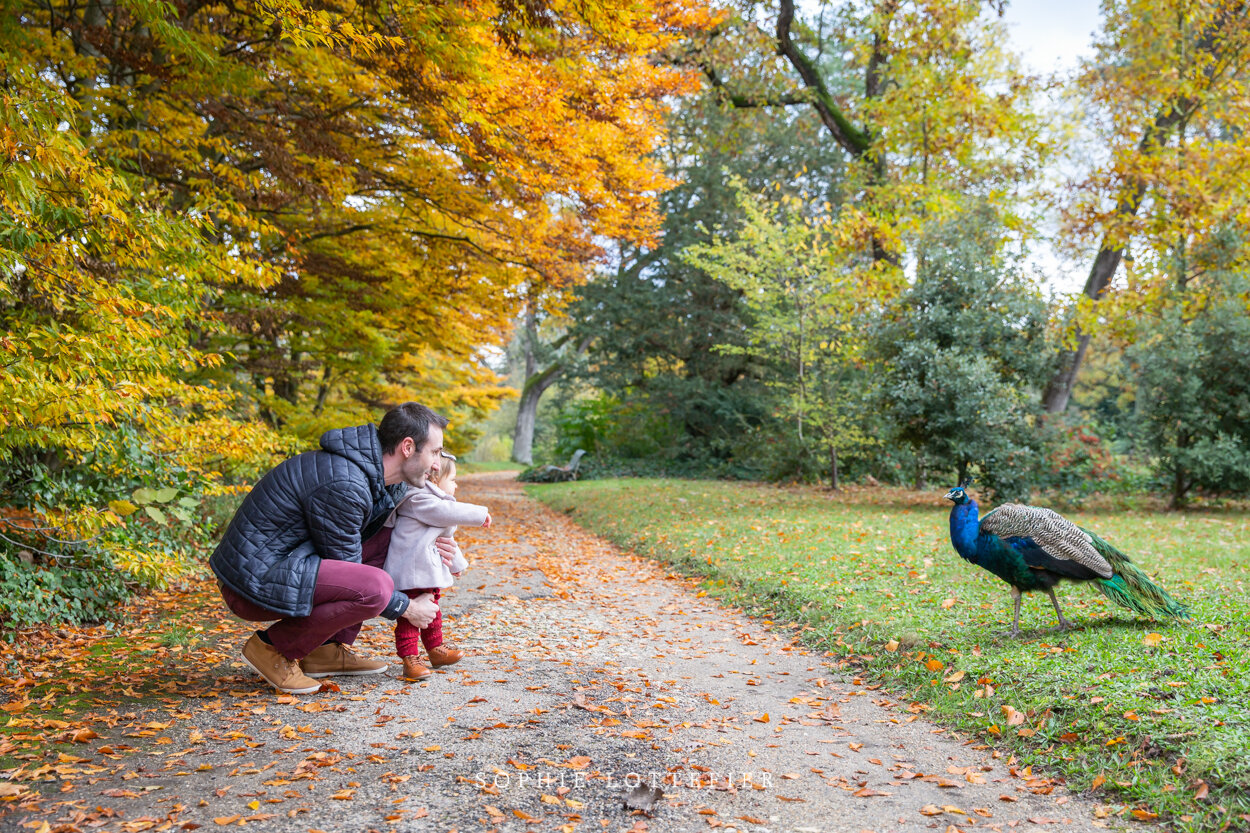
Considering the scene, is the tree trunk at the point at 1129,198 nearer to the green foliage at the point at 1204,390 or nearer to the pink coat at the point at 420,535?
the green foliage at the point at 1204,390

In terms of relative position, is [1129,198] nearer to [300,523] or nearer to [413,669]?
[413,669]

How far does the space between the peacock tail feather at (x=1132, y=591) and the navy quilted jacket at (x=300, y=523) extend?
4.14 m

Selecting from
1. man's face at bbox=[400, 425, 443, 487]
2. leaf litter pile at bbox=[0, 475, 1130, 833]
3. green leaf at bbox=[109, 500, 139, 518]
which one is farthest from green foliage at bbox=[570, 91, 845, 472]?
man's face at bbox=[400, 425, 443, 487]

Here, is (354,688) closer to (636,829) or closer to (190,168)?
(636,829)

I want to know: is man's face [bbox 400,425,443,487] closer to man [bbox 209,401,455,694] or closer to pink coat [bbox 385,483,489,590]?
man [bbox 209,401,455,694]

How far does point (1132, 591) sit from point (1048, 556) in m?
0.63

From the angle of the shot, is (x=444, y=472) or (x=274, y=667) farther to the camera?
(x=444, y=472)

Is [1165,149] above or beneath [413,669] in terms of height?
above

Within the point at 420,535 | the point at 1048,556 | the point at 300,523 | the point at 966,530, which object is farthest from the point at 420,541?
the point at 1048,556

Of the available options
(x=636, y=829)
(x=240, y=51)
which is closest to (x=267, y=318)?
(x=240, y=51)

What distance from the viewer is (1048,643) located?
454 centimetres

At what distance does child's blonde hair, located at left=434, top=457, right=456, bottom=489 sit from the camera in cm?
427

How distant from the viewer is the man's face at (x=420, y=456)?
390 cm

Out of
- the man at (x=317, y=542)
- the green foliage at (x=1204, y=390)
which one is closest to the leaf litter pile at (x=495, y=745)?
the man at (x=317, y=542)
